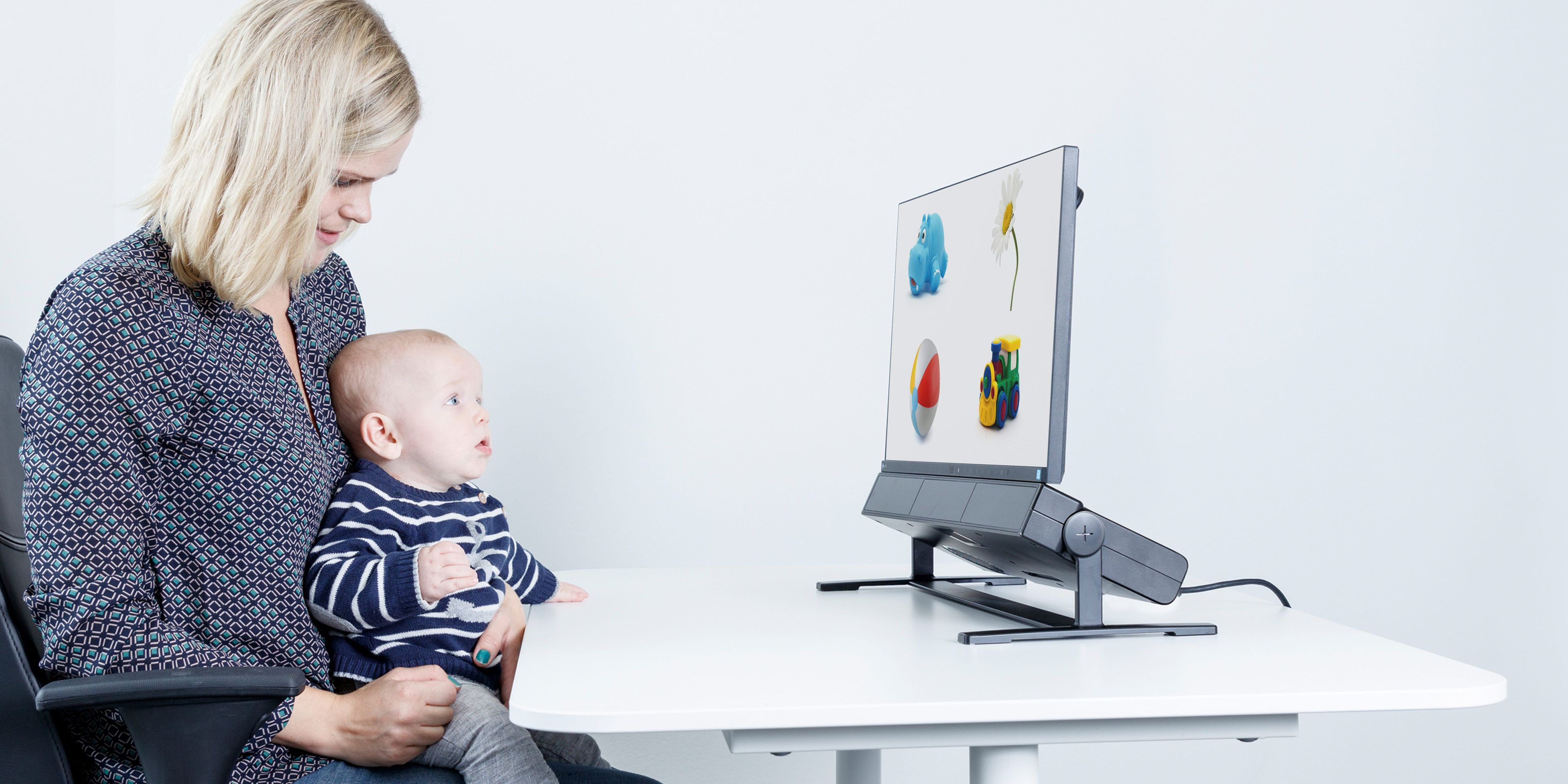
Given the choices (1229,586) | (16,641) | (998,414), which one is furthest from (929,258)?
(16,641)

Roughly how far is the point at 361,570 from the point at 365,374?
0.25 metres

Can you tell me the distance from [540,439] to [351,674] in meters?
0.82

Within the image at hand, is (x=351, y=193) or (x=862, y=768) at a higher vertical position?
(x=351, y=193)

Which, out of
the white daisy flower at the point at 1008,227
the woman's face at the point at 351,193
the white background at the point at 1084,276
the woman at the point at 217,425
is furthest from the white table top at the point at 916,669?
the white background at the point at 1084,276

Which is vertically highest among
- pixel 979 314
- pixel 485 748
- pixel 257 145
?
pixel 257 145

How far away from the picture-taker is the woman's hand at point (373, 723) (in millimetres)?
1033

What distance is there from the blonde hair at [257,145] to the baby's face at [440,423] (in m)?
0.20

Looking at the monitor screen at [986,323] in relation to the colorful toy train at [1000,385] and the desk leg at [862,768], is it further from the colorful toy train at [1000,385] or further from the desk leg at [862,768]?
the desk leg at [862,768]

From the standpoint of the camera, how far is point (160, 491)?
3.33ft

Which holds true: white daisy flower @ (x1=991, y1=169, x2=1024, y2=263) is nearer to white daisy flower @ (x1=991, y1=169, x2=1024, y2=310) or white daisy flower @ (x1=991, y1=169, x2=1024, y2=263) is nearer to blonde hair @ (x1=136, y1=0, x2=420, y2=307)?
white daisy flower @ (x1=991, y1=169, x2=1024, y2=310)

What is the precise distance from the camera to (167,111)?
73.4 inches

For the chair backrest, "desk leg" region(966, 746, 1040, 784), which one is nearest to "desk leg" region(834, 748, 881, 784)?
"desk leg" region(966, 746, 1040, 784)

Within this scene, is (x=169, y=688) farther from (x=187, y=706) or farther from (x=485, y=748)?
(x=485, y=748)

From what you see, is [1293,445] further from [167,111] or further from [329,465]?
[167,111]
